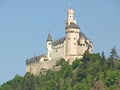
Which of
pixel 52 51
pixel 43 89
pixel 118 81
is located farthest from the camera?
→ pixel 52 51

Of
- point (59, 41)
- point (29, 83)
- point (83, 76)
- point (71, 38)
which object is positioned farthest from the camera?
point (59, 41)

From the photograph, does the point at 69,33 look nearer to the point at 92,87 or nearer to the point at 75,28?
the point at 75,28

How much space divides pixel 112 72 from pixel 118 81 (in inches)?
144

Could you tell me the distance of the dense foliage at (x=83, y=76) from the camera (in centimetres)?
17075

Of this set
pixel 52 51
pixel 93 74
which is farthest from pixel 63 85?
pixel 52 51

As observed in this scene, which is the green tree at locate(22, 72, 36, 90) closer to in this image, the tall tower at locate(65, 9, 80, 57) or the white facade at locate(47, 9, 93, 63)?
the white facade at locate(47, 9, 93, 63)

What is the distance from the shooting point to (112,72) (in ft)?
566

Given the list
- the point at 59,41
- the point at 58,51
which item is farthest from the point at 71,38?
the point at 59,41

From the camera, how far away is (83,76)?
17800 cm

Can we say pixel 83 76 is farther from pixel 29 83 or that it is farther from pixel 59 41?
pixel 59 41

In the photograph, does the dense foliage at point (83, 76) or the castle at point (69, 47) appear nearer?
the dense foliage at point (83, 76)

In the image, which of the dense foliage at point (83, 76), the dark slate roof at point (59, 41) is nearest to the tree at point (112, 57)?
the dense foliage at point (83, 76)

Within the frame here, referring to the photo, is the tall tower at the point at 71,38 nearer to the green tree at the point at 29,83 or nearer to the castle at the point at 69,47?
the castle at the point at 69,47

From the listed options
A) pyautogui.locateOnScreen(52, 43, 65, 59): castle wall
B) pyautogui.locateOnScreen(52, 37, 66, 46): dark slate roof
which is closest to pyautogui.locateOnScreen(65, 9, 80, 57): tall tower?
pyautogui.locateOnScreen(52, 43, 65, 59): castle wall
